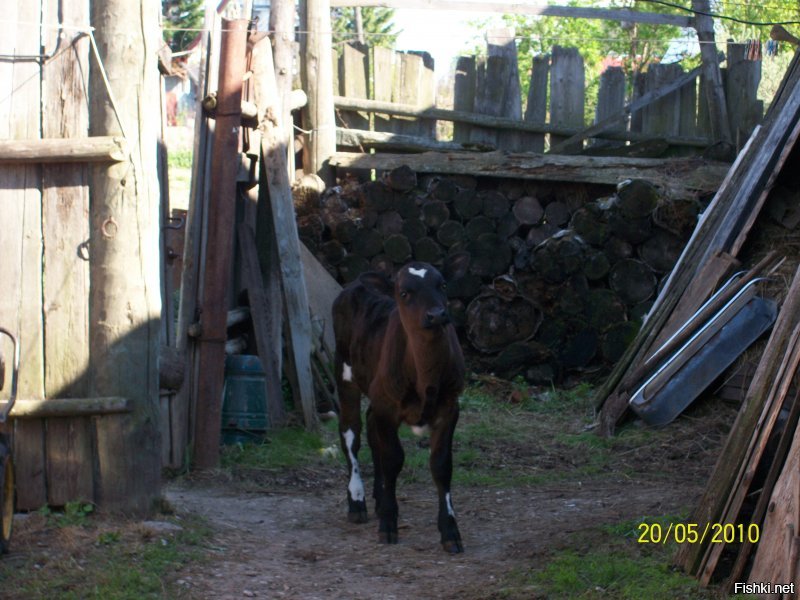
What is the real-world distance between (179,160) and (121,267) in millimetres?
20345

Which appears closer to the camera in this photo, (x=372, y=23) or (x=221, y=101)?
(x=221, y=101)

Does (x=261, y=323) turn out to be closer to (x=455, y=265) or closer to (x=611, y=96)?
(x=455, y=265)

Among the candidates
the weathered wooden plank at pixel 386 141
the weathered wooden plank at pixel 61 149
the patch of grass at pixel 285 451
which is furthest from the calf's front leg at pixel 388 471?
the weathered wooden plank at pixel 386 141

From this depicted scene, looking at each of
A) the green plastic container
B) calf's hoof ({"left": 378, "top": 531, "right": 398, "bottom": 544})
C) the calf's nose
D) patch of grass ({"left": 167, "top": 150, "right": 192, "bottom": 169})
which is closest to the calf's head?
the calf's nose

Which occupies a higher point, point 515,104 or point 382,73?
point 382,73

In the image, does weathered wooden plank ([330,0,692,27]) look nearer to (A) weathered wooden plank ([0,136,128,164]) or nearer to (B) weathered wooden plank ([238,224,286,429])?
(B) weathered wooden plank ([238,224,286,429])

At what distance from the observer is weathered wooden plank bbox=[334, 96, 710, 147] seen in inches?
491

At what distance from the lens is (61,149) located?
5.89m

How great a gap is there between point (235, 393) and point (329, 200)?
4187mm

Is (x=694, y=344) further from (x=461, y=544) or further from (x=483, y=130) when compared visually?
(x=483, y=130)

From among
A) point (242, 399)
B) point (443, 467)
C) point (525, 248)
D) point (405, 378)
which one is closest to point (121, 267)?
point (405, 378)

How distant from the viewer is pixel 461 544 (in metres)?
6.05

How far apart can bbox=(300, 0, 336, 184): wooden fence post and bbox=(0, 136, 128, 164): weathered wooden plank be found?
6.71 metres

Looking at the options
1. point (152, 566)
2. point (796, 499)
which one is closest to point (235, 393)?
point (152, 566)
